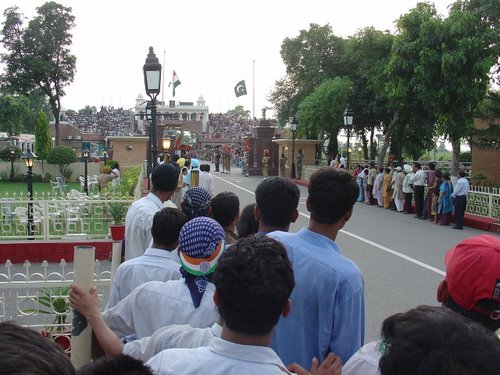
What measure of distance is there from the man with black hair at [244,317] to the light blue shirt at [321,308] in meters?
0.60

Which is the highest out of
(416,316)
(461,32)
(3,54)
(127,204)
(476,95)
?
(3,54)

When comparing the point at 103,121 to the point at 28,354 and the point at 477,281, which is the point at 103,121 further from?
the point at 28,354

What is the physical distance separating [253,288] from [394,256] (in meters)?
9.59

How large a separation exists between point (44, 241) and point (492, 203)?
451 inches

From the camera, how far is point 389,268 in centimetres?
987

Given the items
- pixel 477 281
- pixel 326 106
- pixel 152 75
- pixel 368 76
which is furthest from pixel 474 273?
pixel 368 76

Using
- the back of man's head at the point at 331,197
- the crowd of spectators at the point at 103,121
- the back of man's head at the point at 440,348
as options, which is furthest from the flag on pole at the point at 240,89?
the back of man's head at the point at 440,348

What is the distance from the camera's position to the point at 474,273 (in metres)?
1.99

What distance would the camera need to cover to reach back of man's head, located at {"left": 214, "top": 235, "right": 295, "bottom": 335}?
1807mm

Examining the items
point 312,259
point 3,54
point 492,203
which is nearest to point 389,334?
point 312,259

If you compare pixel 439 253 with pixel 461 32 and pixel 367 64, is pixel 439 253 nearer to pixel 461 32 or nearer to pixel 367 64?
pixel 461 32

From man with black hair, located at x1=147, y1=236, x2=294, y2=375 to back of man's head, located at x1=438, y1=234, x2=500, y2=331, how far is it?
63cm

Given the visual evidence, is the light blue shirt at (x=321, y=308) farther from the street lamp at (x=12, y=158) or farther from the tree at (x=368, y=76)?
the street lamp at (x=12, y=158)

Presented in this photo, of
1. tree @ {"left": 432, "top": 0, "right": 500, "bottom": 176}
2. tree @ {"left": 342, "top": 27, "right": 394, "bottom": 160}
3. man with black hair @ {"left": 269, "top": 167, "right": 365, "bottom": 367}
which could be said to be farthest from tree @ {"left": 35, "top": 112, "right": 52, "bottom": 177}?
man with black hair @ {"left": 269, "top": 167, "right": 365, "bottom": 367}
